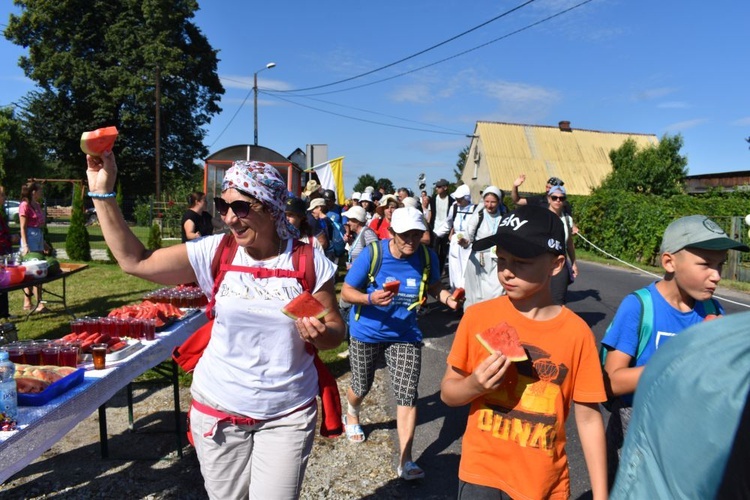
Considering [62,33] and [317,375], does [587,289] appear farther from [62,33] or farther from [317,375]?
[62,33]

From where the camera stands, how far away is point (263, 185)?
2.43 m

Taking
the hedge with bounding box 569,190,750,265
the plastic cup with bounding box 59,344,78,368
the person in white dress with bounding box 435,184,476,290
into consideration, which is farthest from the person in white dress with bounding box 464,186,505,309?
the hedge with bounding box 569,190,750,265

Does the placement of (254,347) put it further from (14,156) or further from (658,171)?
(14,156)

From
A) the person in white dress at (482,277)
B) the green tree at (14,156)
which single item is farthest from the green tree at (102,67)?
the person in white dress at (482,277)

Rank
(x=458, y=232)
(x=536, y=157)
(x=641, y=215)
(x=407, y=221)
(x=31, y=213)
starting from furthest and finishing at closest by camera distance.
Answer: (x=536, y=157) → (x=641, y=215) → (x=31, y=213) → (x=458, y=232) → (x=407, y=221)

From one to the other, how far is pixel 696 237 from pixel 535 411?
1.10 meters

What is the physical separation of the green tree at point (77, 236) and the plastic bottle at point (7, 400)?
1523 cm

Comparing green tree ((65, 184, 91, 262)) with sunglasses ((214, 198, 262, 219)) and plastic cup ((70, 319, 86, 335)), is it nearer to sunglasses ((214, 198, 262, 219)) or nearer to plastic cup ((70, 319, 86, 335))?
plastic cup ((70, 319, 86, 335))

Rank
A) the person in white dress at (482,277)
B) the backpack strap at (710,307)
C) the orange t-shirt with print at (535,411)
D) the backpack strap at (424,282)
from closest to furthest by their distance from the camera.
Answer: the orange t-shirt with print at (535,411)
the backpack strap at (710,307)
the backpack strap at (424,282)
the person in white dress at (482,277)

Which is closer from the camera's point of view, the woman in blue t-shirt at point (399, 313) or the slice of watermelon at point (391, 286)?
the slice of watermelon at point (391, 286)

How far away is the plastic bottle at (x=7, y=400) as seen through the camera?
2.46 m

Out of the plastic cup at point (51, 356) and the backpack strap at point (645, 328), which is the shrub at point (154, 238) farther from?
the backpack strap at point (645, 328)

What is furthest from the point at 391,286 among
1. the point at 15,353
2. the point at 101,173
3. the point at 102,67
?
the point at 102,67

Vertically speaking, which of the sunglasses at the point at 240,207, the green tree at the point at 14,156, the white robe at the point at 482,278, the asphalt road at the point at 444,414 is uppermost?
the green tree at the point at 14,156
